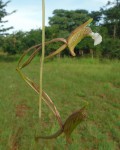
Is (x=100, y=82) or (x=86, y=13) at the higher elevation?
(x=86, y=13)

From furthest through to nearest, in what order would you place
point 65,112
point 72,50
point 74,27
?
point 74,27, point 65,112, point 72,50

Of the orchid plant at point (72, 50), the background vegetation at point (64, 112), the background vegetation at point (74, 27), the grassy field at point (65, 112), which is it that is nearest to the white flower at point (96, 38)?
the orchid plant at point (72, 50)

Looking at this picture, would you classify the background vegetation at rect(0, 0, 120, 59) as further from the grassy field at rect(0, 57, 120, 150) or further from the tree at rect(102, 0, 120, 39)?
the grassy field at rect(0, 57, 120, 150)

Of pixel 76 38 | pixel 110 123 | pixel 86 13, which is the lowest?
pixel 110 123

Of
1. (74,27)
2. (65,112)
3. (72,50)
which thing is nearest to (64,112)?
(65,112)

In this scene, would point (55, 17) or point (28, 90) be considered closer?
point (28, 90)

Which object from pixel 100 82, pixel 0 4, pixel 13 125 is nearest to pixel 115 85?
pixel 100 82

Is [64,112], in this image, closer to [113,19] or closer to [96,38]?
[96,38]

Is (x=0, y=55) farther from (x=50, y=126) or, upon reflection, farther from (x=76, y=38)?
(x=76, y=38)

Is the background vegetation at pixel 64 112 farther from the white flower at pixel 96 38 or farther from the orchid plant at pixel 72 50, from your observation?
the white flower at pixel 96 38
